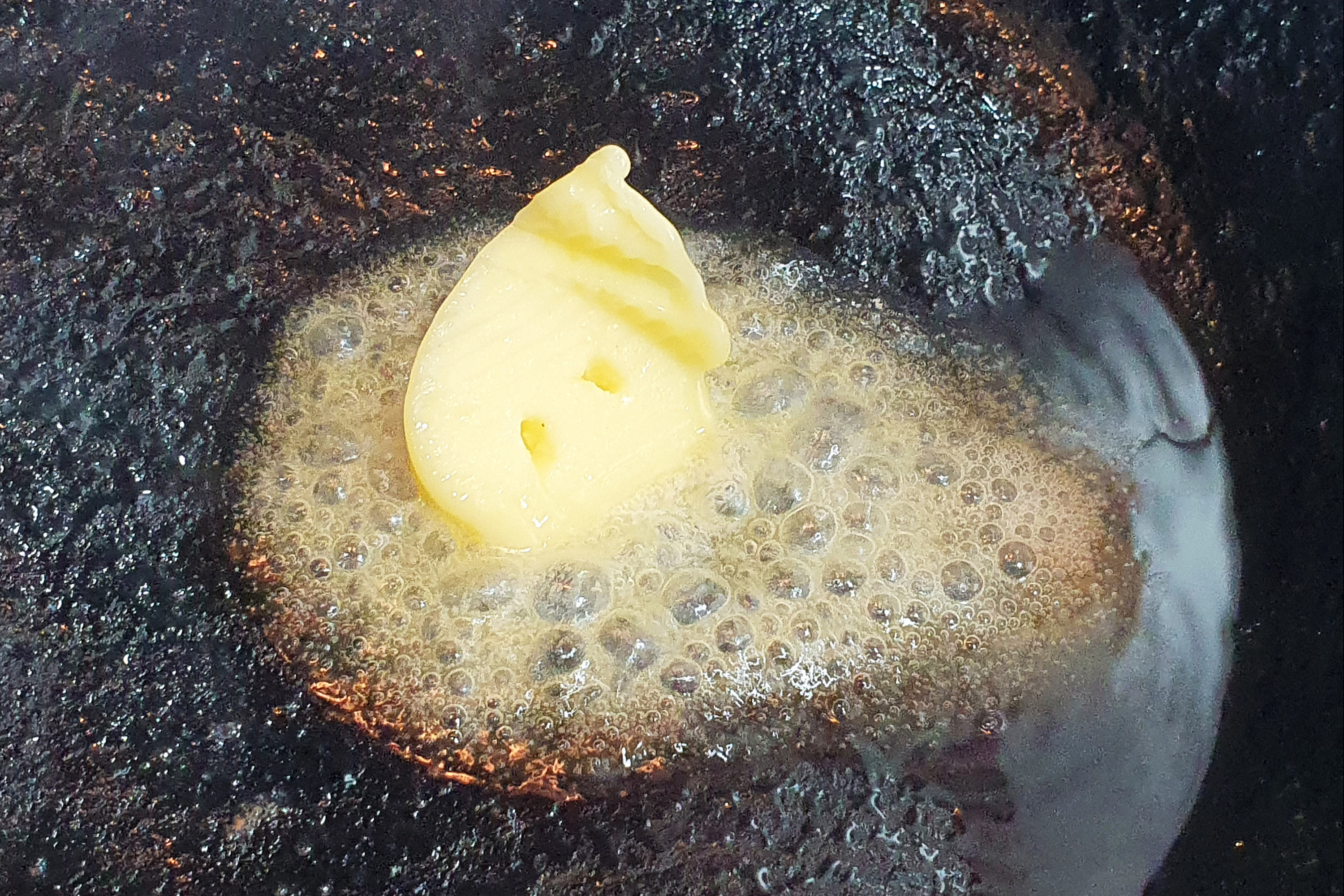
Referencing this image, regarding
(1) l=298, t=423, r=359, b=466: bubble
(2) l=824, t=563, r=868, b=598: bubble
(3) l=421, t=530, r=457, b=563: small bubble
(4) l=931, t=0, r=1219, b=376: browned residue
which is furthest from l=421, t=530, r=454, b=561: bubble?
(4) l=931, t=0, r=1219, b=376: browned residue

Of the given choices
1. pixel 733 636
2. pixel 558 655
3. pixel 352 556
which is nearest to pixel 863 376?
pixel 733 636

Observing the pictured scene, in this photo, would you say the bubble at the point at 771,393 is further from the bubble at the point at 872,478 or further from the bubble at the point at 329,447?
the bubble at the point at 329,447

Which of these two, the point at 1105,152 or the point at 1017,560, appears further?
the point at 1105,152

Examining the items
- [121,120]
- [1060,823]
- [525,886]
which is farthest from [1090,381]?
[121,120]

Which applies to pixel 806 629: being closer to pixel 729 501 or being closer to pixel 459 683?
pixel 729 501

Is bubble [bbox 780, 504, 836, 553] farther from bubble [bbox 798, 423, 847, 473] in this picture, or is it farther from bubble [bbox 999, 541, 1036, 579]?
bubble [bbox 999, 541, 1036, 579]

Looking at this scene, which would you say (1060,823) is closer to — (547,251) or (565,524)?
(565,524)

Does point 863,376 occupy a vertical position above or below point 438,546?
above
